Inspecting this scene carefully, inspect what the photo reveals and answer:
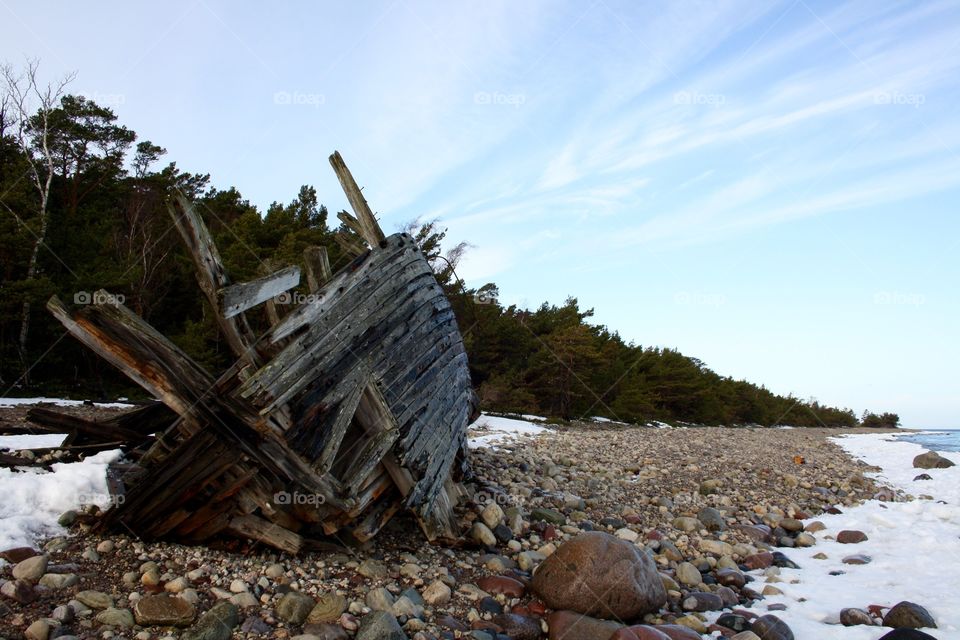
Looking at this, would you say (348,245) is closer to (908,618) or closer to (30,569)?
(30,569)

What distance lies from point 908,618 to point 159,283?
2464 centimetres

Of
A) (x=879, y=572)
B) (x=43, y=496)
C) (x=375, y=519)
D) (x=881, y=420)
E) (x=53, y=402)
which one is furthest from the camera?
(x=881, y=420)

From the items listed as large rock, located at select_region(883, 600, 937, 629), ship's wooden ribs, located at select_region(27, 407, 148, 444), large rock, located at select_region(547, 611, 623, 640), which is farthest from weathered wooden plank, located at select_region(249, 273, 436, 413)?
large rock, located at select_region(883, 600, 937, 629)

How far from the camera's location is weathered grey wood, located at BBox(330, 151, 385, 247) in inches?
223

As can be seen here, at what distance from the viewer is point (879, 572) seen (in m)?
5.65

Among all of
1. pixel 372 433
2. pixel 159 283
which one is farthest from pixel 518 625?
pixel 159 283

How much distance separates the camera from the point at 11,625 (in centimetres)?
309

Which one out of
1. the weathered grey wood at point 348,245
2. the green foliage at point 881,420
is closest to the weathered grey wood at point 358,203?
the weathered grey wood at point 348,245

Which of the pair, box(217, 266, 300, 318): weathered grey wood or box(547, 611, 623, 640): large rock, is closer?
box(217, 266, 300, 318): weathered grey wood

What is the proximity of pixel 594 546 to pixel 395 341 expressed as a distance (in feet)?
7.45

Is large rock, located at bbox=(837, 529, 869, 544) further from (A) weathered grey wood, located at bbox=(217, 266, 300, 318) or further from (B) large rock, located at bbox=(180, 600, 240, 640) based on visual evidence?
(A) weathered grey wood, located at bbox=(217, 266, 300, 318)

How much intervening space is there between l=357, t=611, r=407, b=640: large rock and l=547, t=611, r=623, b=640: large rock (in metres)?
1.05

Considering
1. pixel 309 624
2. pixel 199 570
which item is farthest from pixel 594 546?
pixel 199 570

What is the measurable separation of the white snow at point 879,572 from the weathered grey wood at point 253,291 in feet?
14.2
